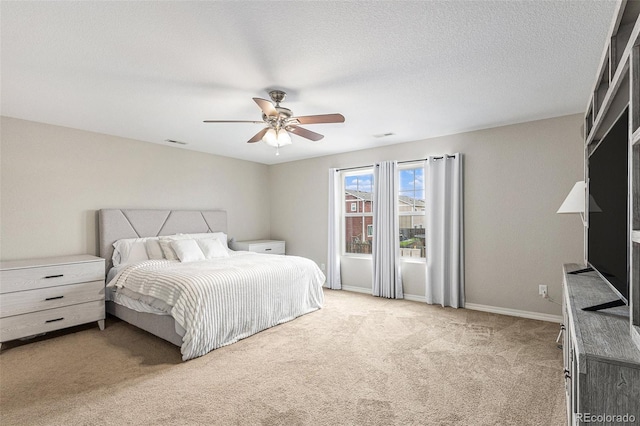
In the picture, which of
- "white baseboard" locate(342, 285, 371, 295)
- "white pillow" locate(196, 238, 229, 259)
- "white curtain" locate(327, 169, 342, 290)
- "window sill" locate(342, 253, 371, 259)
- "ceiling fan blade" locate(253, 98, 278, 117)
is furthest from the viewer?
"white curtain" locate(327, 169, 342, 290)

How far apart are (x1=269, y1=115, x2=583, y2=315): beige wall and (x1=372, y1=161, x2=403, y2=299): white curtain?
0.21 metres

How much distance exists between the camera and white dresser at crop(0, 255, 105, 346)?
9.93 ft

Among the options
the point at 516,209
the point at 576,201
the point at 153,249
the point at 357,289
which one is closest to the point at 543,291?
the point at 516,209

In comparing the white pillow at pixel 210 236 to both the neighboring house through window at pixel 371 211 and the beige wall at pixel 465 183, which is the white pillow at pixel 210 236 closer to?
the beige wall at pixel 465 183

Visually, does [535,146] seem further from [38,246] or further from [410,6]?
[38,246]

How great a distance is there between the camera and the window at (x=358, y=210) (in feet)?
17.8

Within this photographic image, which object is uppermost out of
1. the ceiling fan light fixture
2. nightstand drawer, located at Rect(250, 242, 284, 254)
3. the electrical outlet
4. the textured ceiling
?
the textured ceiling

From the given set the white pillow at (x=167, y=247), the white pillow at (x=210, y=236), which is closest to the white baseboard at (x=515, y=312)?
the white pillow at (x=210, y=236)

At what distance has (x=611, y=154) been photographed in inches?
64.2

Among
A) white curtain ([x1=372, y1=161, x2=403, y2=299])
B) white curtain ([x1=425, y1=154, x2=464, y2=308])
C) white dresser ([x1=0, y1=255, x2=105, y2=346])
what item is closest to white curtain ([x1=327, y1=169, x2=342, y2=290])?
white curtain ([x1=372, y1=161, x2=403, y2=299])

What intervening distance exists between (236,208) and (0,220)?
311 cm

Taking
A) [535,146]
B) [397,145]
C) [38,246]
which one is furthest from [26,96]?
[535,146]

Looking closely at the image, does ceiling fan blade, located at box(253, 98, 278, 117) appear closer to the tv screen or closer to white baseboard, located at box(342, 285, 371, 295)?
the tv screen

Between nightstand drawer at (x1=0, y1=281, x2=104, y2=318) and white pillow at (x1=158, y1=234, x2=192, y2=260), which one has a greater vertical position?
white pillow at (x1=158, y1=234, x2=192, y2=260)
